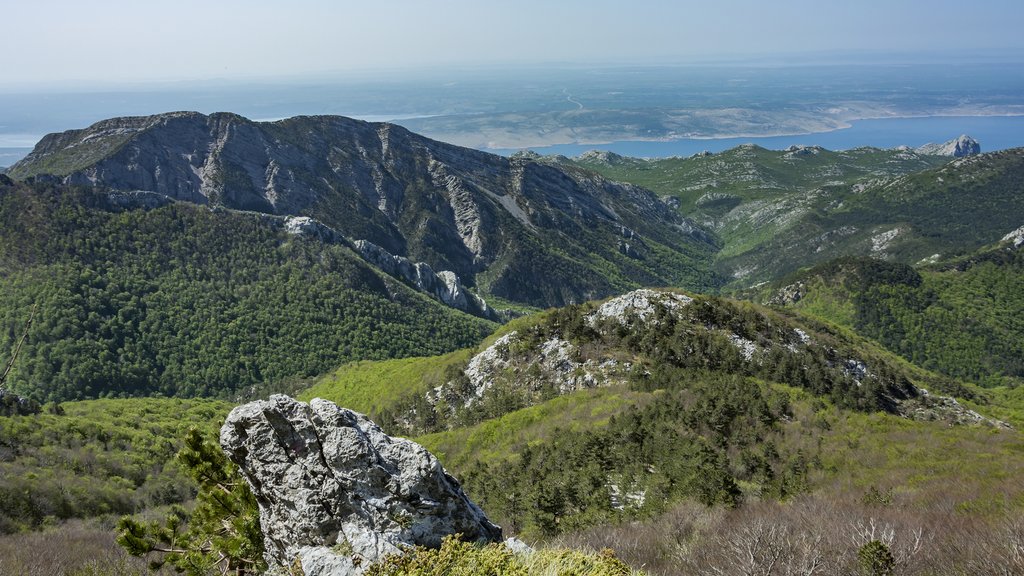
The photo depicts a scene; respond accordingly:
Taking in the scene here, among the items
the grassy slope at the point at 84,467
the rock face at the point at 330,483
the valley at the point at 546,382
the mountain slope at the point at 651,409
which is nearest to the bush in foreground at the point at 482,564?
the rock face at the point at 330,483

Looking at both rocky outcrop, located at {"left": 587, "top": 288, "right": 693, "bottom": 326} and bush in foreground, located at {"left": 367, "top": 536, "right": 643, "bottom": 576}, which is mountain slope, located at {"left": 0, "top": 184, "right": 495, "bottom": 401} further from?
bush in foreground, located at {"left": 367, "top": 536, "right": 643, "bottom": 576}

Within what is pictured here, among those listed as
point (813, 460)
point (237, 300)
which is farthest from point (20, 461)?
point (237, 300)

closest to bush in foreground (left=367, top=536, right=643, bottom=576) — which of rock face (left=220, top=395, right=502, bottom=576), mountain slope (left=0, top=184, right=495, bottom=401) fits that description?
rock face (left=220, top=395, right=502, bottom=576)

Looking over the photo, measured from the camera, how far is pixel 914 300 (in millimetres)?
120375

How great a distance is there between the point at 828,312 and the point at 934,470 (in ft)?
369

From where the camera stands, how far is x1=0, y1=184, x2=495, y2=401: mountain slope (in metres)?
101

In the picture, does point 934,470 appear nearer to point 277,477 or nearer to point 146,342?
point 277,477

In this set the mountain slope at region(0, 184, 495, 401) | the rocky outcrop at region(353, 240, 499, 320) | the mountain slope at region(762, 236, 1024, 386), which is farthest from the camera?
the rocky outcrop at region(353, 240, 499, 320)

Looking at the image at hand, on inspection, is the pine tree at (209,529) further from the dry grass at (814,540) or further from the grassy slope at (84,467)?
the dry grass at (814,540)

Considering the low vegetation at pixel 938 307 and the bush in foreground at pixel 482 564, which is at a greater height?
the bush in foreground at pixel 482 564

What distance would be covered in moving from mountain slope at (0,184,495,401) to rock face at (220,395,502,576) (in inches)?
4290

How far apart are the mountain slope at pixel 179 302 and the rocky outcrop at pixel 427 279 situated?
15.3m

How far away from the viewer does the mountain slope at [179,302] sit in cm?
10081

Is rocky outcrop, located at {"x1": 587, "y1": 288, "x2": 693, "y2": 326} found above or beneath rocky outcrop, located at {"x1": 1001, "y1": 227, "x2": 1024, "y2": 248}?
above
